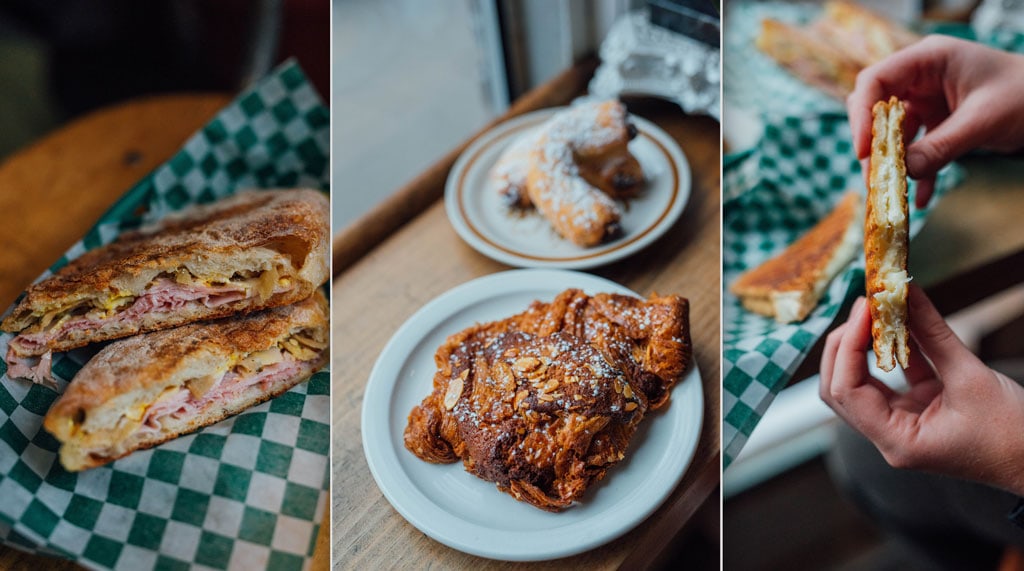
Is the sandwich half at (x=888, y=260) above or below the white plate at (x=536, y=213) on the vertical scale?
above

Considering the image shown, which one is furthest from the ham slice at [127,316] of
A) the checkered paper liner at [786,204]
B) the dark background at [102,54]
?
the dark background at [102,54]

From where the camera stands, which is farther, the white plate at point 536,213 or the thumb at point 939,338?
the white plate at point 536,213

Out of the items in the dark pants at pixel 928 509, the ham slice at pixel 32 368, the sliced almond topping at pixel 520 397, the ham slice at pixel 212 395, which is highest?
the ham slice at pixel 32 368

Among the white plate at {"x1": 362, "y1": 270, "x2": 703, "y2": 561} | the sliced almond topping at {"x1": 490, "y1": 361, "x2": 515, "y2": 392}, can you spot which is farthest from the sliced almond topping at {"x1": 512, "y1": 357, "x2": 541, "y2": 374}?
the white plate at {"x1": 362, "y1": 270, "x2": 703, "y2": 561}

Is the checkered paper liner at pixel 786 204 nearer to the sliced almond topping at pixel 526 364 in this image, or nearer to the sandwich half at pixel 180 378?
the sliced almond topping at pixel 526 364

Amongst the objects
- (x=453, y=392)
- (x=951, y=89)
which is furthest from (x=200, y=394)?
(x=951, y=89)

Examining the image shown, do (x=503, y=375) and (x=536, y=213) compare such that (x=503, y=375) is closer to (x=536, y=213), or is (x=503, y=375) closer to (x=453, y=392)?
(x=453, y=392)

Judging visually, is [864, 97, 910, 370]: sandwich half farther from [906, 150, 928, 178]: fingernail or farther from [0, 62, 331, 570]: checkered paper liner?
[0, 62, 331, 570]: checkered paper liner
